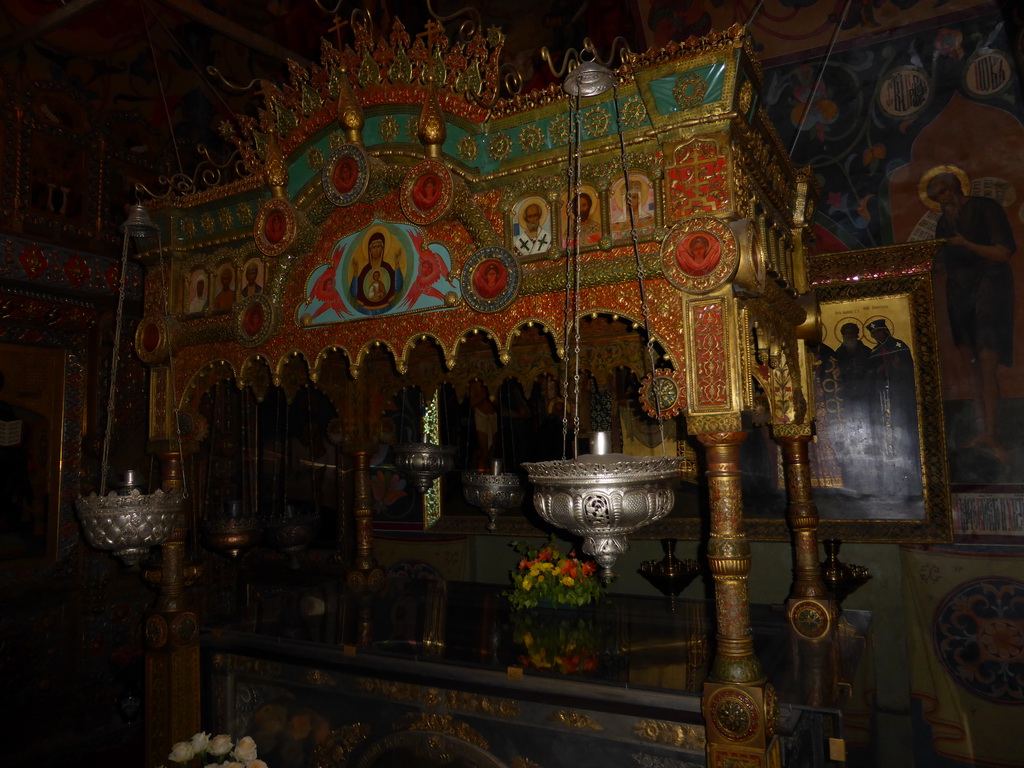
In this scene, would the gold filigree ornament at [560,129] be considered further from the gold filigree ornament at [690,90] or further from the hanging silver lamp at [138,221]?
the hanging silver lamp at [138,221]

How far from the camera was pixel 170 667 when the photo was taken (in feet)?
14.8

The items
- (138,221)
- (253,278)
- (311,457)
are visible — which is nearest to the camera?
(138,221)

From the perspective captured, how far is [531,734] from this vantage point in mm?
3469

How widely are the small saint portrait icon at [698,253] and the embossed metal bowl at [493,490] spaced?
99.7 inches

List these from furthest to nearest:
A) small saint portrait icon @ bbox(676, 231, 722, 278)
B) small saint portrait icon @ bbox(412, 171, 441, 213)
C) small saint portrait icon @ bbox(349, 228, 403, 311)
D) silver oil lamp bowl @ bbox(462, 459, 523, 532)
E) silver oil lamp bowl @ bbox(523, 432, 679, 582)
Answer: silver oil lamp bowl @ bbox(462, 459, 523, 532)
small saint portrait icon @ bbox(349, 228, 403, 311)
small saint portrait icon @ bbox(412, 171, 441, 213)
small saint portrait icon @ bbox(676, 231, 722, 278)
silver oil lamp bowl @ bbox(523, 432, 679, 582)

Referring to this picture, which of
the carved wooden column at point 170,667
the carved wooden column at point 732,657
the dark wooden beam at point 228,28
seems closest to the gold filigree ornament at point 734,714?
the carved wooden column at point 732,657

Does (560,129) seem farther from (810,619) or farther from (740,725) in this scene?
(810,619)

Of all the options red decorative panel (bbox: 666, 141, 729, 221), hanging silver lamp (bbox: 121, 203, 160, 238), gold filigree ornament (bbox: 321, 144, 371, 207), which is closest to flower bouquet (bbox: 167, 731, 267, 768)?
gold filigree ornament (bbox: 321, 144, 371, 207)

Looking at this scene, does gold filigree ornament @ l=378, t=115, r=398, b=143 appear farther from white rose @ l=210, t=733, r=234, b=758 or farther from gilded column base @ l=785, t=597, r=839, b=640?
gilded column base @ l=785, t=597, r=839, b=640

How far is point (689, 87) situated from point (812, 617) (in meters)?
3.23

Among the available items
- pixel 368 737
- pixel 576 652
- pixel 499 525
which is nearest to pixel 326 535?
pixel 499 525

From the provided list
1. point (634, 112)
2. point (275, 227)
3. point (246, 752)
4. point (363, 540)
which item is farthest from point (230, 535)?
point (634, 112)

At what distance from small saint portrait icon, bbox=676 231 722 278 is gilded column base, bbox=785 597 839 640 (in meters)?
2.54

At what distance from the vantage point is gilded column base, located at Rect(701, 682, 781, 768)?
2.82 meters
